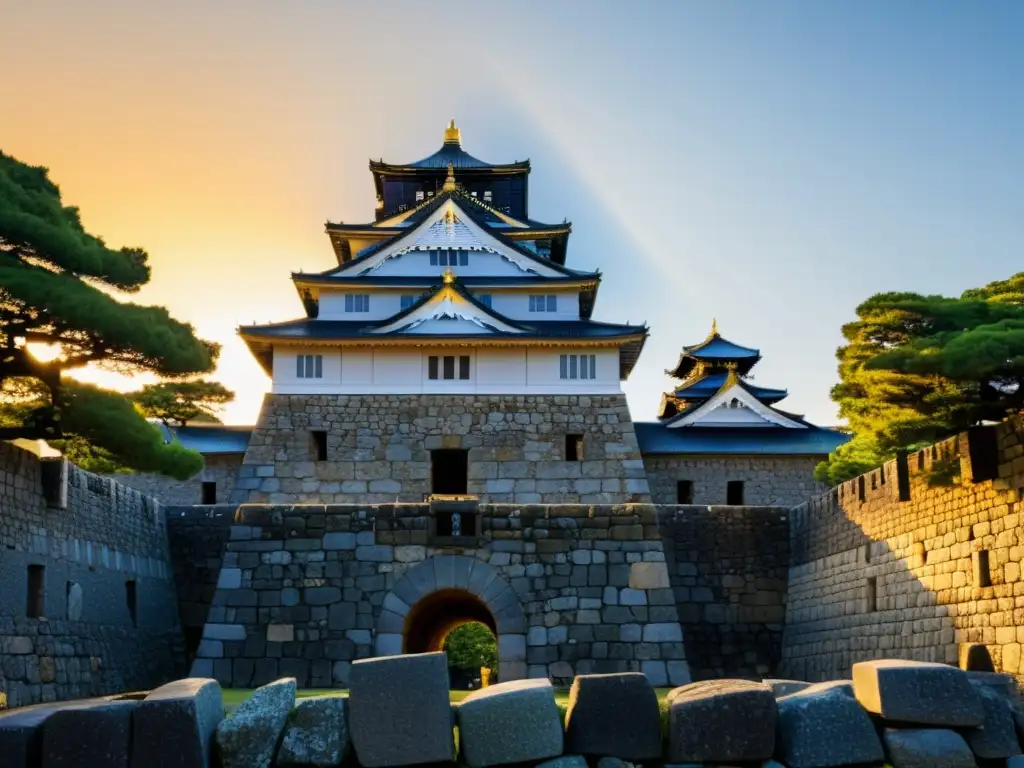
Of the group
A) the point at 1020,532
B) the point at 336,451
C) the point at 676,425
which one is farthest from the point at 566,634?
the point at 676,425

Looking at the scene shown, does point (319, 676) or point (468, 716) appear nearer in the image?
point (468, 716)

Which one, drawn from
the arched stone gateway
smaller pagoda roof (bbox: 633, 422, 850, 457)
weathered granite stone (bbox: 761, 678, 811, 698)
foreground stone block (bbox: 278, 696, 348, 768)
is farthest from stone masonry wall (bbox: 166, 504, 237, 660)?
smaller pagoda roof (bbox: 633, 422, 850, 457)

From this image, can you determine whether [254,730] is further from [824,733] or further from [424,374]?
[424,374]

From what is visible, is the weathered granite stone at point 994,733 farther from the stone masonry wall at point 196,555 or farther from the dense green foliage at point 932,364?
the stone masonry wall at point 196,555

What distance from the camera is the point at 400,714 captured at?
9.12 metres

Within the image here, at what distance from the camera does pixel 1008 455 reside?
13.0 meters

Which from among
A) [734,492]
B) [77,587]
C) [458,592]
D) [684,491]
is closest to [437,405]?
[684,491]

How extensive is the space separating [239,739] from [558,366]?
851 inches

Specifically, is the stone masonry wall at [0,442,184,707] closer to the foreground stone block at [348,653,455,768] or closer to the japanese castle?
the foreground stone block at [348,653,455,768]

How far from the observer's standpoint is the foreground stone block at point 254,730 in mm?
9055

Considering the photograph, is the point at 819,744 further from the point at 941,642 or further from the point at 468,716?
the point at 941,642

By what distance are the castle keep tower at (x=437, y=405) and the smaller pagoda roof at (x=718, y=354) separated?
1060 centimetres

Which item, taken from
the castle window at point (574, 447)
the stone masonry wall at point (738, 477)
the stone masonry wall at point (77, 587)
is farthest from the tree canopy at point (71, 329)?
the stone masonry wall at point (738, 477)

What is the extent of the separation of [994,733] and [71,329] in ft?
32.4
